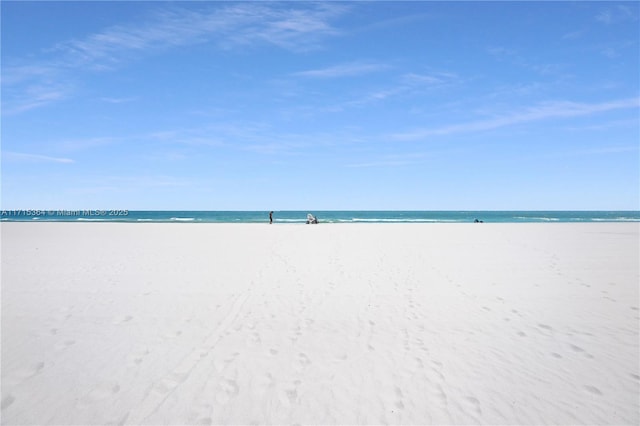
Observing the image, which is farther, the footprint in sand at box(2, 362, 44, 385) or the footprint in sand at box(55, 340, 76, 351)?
the footprint in sand at box(55, 340, 76, 351)

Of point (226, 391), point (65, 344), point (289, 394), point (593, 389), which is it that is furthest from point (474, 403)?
point (65, 344)

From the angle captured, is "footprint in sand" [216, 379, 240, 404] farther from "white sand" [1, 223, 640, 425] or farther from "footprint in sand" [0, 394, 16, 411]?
"footprint in sand" [0, 394, 16, 411]

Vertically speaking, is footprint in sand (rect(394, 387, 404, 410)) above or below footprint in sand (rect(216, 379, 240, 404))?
below

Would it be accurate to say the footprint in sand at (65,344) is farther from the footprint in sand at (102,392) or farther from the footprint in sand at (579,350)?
the footprint in sand at (579,350)

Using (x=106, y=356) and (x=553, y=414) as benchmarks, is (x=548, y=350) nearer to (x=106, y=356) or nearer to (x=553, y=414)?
(x=553, y=414)

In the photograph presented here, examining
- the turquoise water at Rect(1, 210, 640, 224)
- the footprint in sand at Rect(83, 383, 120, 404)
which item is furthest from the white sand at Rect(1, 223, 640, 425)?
the turquoise water at Rect(1, 210, 640, 224)

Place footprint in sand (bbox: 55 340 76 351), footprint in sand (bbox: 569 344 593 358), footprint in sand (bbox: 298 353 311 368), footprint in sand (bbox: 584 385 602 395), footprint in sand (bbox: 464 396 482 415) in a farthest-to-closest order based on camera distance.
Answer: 1. footprint in sand (bbox: 55 340 76 351)
2. footprint in sand (bbox: 569 344 593 358)
3. footprint in sand (bbox: 298 353 311 368)
4. footprint in sand (bbox: 584 385 602 395)
5. footprint in sand (bbox: 464 396 482 415)

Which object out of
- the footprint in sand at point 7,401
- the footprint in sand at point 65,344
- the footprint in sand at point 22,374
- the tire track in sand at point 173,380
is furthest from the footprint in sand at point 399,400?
the footprint in sand at point 65,344

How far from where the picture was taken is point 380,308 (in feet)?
28.6

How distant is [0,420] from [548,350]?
334 inches

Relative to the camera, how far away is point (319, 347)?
645cm

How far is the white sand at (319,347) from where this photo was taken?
462 centimetres

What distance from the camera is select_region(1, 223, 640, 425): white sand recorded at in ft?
15.2

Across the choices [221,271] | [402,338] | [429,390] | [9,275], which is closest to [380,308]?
[402,338]
